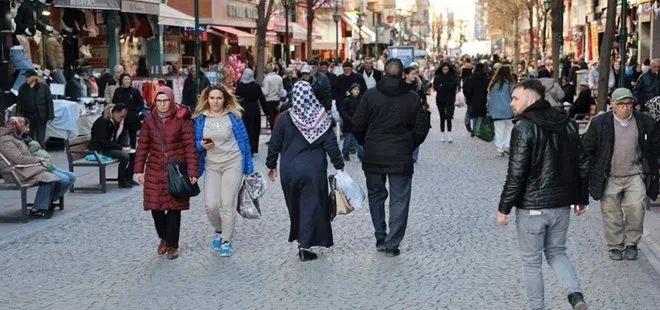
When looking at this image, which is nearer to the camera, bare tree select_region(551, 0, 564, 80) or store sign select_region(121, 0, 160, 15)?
store sign select_region(121, 0, 160, 15)

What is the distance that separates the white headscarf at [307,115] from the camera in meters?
9.31

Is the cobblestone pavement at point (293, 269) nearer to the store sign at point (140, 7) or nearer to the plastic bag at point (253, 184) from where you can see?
the plastic bag at point (253, 184)

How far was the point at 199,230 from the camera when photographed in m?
11.2

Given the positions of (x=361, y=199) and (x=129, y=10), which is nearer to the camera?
(x=361, y=199)

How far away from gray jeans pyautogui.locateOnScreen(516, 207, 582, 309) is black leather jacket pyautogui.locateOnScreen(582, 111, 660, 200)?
8.29 ft

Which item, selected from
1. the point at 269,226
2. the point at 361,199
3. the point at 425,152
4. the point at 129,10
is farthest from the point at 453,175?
the point at 129,10

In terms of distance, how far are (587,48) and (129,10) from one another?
36.2 meters

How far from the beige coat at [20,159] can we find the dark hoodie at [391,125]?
4235 mm

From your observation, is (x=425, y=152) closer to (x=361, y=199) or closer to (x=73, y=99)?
(x=73, y=99)

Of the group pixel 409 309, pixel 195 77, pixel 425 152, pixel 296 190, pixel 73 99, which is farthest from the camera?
pixel 195 77

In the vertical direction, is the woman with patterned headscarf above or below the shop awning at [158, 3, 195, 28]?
below

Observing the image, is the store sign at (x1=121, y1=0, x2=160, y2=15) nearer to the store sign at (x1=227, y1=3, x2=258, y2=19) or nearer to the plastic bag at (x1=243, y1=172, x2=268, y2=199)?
the store sign at (x1=227, y1=3, x2=258, y2=19)

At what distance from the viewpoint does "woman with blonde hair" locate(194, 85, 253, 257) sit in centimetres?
963

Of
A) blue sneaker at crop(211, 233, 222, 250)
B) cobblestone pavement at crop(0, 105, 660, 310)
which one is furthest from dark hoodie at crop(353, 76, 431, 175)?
blue sneaker at crop(211, 233, 222, 250)
